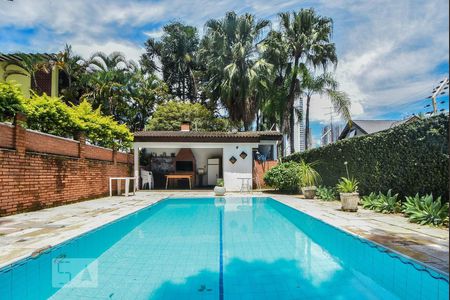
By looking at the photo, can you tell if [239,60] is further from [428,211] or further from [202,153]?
[428,211]

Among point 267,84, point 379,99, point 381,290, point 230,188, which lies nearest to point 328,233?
point 381,290

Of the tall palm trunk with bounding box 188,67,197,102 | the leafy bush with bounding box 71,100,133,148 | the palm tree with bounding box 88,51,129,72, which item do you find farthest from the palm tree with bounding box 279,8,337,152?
the palm tree with bounding box 88,51,129,72

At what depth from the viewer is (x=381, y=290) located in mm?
3410

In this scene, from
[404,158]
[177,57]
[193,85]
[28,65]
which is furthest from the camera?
[193,85]

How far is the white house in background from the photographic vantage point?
16.8 metres

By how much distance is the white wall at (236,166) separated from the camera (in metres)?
17.0

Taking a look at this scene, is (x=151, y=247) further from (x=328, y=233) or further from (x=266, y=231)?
(x=328, y=233)

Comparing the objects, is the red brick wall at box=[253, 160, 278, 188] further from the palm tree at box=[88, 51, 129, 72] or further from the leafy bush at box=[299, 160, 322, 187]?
the palm tree at box=[88, 51, 129, 72]

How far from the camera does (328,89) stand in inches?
763

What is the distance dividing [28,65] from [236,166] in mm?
12344

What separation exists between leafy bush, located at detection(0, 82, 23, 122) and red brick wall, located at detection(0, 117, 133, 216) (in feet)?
1.28

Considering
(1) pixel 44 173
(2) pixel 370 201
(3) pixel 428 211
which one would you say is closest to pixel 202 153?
(1) pixel 44 173

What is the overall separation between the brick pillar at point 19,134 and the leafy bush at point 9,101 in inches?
6.4

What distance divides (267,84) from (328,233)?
56.6 ft
